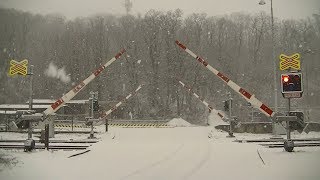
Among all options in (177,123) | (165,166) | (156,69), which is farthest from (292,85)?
(156,69)

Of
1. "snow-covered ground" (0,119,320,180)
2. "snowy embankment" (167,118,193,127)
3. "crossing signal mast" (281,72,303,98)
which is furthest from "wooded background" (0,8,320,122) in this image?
"snow-covered ground" (0,119,320,180)

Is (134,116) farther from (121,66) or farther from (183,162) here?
(183,162)

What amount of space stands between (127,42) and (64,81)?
81.6ft

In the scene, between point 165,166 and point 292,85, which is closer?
point 165,166

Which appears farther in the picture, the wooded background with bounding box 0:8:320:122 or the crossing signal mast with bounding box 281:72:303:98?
the wooded background with bounding box 0:8:320:122

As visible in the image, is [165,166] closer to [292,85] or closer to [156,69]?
[292,85]

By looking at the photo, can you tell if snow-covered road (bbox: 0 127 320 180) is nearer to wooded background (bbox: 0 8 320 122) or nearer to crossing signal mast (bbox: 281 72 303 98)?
crossing signal mast (bbox: 281 72 303 98)

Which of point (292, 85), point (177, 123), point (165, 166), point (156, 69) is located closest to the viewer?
point (165, 166)

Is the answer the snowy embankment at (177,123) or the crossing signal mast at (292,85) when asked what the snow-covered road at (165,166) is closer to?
the crossing signal mast at (292,85)

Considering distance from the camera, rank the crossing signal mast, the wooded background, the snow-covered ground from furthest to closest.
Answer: the wooded background < the crossing signal mast < the snow-covered ground

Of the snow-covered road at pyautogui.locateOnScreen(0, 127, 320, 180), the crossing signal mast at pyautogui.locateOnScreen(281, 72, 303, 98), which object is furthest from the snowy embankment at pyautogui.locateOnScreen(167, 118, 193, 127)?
the crossing signal mast at pyautogui.locateOnScreen(281, 72, 303, 98)

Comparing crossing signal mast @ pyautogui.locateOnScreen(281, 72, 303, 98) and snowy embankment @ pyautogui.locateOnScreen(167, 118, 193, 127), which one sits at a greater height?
crossing signal mast @ pyautogui.locateOnScreen(281, 72, 303, 98)

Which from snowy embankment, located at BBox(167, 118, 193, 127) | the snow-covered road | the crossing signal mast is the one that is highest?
the crossing signal mast

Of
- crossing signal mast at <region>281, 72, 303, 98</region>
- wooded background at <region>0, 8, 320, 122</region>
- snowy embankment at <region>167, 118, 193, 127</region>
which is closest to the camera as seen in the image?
crossing signal mast at <region>281, 72, 303, 98</region>
